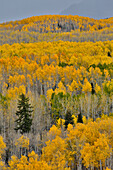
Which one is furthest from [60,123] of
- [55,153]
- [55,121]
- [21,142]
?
[55,153]

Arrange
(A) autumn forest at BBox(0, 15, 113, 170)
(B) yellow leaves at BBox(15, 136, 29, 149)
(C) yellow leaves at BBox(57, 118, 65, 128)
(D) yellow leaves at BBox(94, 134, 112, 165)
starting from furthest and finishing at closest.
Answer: (C) yellow leaves at BBox(57, 118, 65, 128) < (B) yellow leaves at BBox(15, 136, 29, 149) < (A) autumn forest at BBox(0, 15, 113, 170) < (D) yellow leaves at BBox(94, 134, 112, 165)

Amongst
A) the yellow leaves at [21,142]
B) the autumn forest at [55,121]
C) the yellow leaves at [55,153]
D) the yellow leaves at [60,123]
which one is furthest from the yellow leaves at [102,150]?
the yellow leaves at [60,123]

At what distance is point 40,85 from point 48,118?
37.6 m

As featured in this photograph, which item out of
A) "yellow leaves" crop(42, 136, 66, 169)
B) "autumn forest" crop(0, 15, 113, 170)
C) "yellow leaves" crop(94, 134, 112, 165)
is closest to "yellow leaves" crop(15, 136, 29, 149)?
"autumn forest" crop(0, 15, 113, 170)

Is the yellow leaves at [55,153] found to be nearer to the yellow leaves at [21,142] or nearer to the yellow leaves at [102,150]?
the yellow leaves at [102,150]

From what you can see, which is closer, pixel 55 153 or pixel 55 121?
pixel 55 153

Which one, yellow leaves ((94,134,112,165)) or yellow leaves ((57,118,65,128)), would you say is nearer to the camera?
yellow leaves ((94,134,112,165))

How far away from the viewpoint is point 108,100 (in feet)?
216

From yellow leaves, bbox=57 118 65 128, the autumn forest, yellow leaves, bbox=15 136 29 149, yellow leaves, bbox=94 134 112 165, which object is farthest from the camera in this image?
yellow leaves, bbox=57 118 65 128

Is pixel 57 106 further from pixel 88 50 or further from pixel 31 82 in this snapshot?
pixel 88 50

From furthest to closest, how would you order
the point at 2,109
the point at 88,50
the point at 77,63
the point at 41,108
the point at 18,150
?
the point at 88,50 < the point at 77,63 < the point at 41,108 < the point at 2,109 < the point at 18,150

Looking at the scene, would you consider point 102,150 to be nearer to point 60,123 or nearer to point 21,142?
point 21,142

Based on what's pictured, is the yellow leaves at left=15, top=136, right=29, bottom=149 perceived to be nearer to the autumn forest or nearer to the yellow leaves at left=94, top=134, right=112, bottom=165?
the autumn forest

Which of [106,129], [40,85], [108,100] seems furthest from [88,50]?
[106,129]
